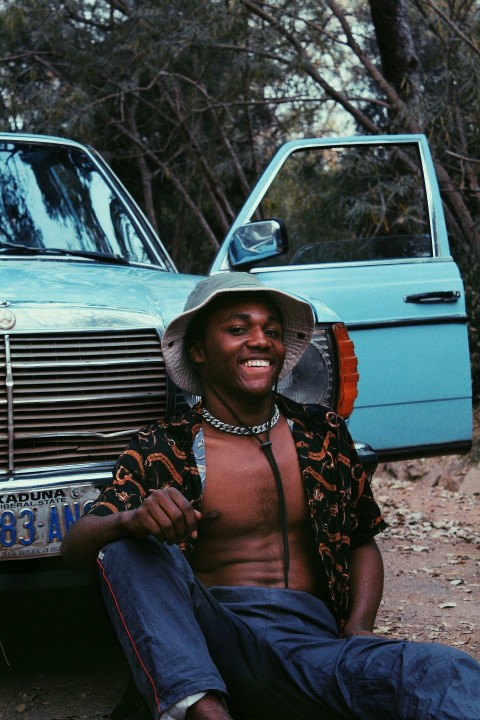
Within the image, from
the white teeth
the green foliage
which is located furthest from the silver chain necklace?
the green foliage

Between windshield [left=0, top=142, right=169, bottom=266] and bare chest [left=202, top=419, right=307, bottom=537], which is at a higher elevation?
windshield [left=0, top=142, right=169, bottom=266]

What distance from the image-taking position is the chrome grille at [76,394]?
3064mm

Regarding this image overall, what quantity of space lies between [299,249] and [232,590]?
2.42 meters

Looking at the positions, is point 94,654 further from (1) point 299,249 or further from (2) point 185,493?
(1) point 299,249

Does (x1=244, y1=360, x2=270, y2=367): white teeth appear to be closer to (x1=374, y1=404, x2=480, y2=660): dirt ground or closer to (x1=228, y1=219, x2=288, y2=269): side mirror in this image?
(x1=228, y1=219, x2=288, y2=269): side mirror

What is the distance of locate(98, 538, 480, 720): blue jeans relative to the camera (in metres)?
2.26

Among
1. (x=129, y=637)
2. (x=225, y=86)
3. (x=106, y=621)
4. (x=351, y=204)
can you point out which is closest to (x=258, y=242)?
(x=106, y=621)

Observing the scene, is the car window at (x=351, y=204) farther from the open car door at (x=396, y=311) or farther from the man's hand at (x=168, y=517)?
the man's hand at (x=168, y=517)

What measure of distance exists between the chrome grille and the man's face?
0.36 meters

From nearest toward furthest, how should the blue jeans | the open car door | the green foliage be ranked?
1. the blue jeans
2. the open car door
3. the green foliage

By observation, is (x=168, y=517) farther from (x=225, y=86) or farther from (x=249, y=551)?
(x=225, y=86)

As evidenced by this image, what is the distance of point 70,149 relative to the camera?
4.82 metres

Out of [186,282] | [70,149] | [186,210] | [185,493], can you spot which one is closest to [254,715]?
[185,493]

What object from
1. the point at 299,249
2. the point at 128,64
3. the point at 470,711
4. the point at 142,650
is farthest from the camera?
the point at 128,64
